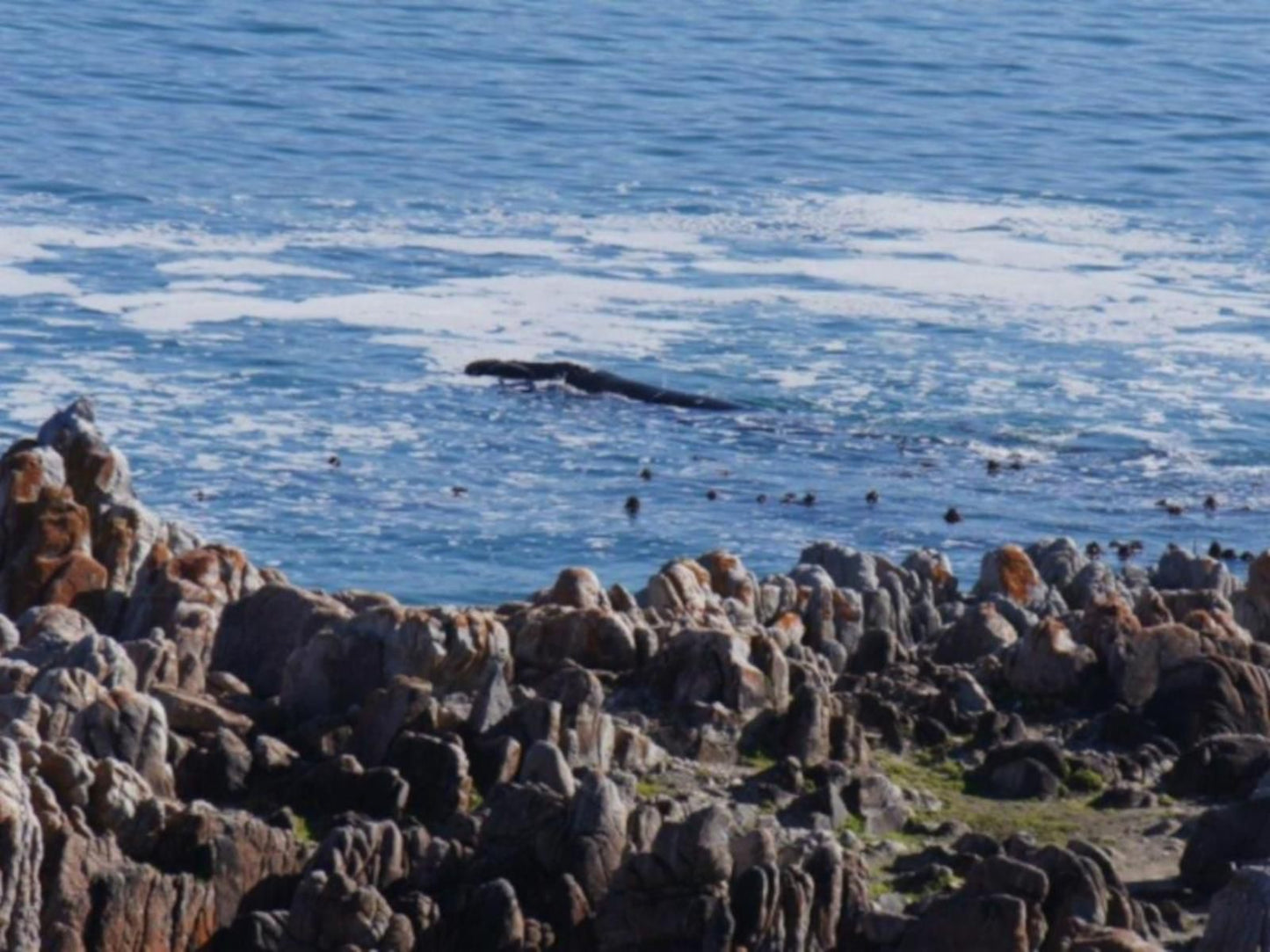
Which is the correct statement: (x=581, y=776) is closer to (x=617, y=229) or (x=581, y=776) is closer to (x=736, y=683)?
(x=736, y=683)

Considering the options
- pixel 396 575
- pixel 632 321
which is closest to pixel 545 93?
pixel 632 321

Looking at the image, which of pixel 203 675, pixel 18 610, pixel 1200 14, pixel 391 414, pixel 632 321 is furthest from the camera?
pixel 1200 14

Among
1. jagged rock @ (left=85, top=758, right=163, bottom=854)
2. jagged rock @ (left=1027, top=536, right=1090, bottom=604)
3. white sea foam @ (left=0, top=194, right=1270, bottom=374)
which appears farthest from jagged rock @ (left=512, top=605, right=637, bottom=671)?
white sea foam @ (left=0, top=194, right=1270, bottom=374)

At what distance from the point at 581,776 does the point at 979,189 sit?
40.5m

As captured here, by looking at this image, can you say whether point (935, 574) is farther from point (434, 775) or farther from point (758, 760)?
point (434, 775)

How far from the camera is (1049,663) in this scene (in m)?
15.6

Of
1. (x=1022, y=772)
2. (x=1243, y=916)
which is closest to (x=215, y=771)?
(x=1022, y=772)

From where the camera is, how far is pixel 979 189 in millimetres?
52188

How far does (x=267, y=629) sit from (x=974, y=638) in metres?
4.07

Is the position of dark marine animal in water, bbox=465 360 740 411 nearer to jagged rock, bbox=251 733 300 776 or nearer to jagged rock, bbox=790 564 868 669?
jagged rock, bbox=790 564 868 669

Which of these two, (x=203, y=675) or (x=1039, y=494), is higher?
(x=203, y=675)

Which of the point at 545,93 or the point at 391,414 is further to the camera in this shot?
the point at 545,93

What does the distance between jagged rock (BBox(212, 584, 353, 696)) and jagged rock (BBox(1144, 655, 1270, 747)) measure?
156 inches

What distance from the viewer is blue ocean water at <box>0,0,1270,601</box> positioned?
97.1ft
